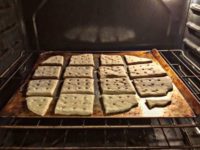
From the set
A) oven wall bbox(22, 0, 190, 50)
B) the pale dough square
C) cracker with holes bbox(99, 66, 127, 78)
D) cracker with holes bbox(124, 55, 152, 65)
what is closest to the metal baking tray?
the pale dough square

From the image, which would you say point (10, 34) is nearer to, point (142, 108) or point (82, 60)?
point (82, 60)

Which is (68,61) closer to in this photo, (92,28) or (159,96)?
(92,28)

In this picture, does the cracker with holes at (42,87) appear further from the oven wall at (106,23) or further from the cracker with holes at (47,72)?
the oven wall at (106,23)

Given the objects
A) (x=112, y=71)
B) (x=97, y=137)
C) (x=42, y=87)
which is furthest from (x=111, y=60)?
(x=97, y=137)

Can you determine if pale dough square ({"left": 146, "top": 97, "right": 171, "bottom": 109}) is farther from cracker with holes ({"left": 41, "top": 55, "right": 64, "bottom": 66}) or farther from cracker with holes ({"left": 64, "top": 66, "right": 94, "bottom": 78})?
cracker with holes ({"left": 41, "top": 55, "right": 64, "bottom": 66})

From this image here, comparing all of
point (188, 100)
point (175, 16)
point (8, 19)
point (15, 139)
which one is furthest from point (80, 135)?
point (175, 16)

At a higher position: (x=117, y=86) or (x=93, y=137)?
(x=117, y=86)
